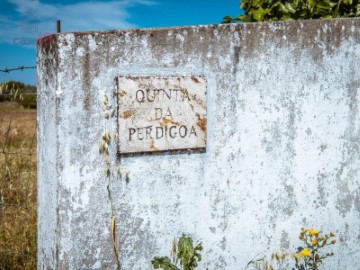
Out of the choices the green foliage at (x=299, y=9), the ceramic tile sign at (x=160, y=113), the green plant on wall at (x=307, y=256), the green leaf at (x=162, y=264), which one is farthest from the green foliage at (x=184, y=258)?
the green foliage at (x=299, y=9)

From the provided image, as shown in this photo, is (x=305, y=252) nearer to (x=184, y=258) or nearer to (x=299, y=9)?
(x=184, y=258)

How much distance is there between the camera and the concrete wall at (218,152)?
8.21ft

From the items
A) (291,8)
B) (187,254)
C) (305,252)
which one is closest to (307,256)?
(305,252)

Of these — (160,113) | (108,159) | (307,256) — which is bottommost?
(307,256)

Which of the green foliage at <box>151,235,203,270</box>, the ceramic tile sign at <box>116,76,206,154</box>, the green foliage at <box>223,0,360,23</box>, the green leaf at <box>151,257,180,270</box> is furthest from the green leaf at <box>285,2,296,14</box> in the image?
the green leaf at <box>151,257,180,270</box>

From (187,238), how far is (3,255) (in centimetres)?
165

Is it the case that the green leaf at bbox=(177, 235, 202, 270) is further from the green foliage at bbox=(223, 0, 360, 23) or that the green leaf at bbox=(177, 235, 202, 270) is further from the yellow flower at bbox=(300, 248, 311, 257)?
the green foliage at bbox=(223, 0, 360, 23)

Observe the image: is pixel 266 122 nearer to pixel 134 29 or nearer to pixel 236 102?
pixel 236 102

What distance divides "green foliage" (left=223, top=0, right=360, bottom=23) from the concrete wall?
559 millimetres

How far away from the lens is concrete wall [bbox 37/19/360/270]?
2.50m

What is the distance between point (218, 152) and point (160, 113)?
43cm

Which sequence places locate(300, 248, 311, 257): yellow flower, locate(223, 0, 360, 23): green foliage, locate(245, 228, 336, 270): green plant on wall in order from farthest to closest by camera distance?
locate(223, 0, 360, 23): green foliage → locate(245, 228, 336, 270): green plant on wall → locate(300, 248, 311, 257): yellow flower

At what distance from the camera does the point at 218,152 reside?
2.79m

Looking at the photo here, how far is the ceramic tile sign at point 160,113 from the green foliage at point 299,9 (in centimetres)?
124
